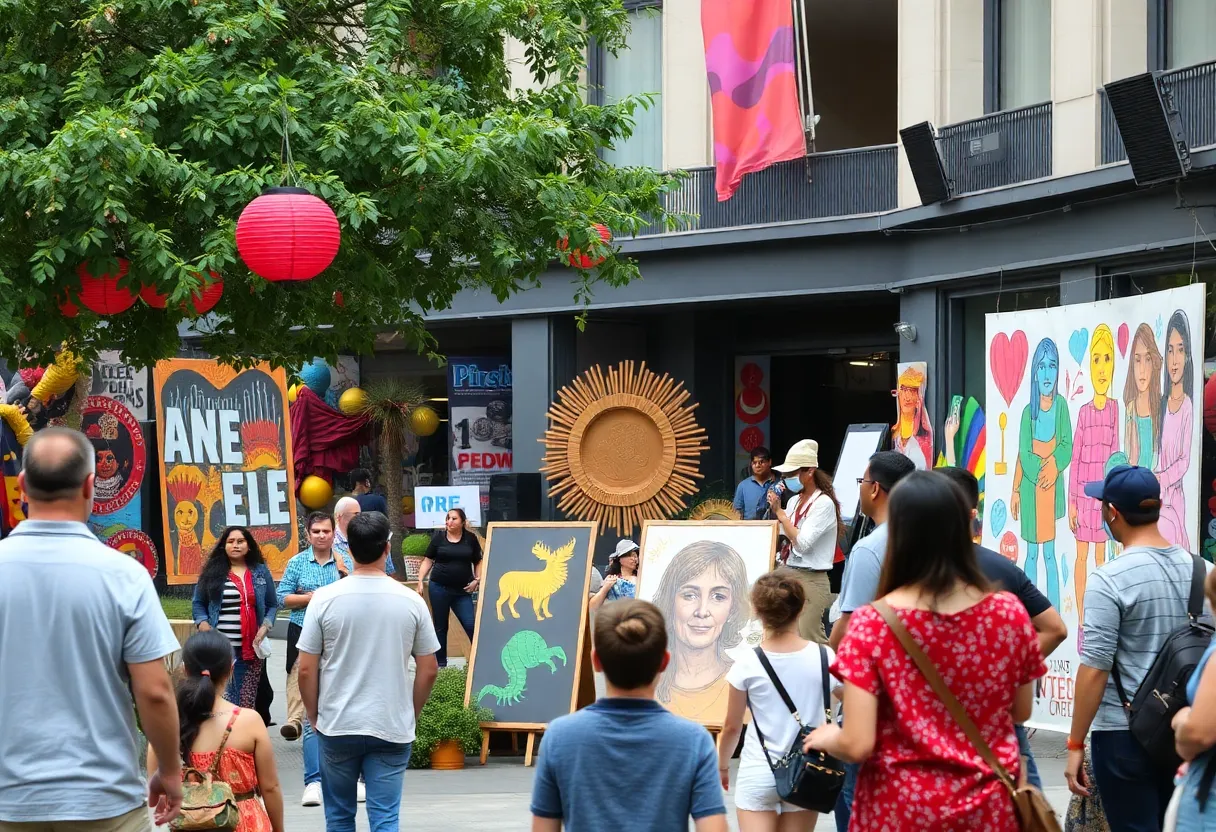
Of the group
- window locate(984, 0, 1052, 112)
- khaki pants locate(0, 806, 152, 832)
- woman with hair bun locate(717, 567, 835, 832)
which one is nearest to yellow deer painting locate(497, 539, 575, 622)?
woman with hair bun locate(717, 567, 835, 832)

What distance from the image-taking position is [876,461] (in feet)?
19.7

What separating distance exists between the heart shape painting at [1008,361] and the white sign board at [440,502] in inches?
373

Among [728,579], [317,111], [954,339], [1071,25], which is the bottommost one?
[728,579]

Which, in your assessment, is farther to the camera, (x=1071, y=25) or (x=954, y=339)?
(x=954, y=339)

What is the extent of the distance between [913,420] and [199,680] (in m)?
13.7

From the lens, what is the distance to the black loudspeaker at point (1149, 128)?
47.0 feet

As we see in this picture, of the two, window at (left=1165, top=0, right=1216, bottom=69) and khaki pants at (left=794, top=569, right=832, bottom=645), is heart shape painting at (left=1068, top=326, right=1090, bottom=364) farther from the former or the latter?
window at (left=1165, top=0, right=1216, bottom=69)

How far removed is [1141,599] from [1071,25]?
11.9 meters

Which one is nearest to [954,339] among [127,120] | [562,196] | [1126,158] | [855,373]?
[1126,158]

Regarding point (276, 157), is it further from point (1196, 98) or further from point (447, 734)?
point (1196, 98)

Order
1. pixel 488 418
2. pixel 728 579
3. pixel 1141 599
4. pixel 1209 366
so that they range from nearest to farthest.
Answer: pixel 1141 599 < pixel 728 579 < pixel 1209 366 < pixel 488 418

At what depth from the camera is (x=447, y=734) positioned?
1166 cm

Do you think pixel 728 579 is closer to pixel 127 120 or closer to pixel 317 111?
pixel 317 111

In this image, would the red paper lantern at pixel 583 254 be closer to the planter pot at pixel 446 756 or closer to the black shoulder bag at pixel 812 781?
the planter pot at pixel 446 756
